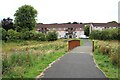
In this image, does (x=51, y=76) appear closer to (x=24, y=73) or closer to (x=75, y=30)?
(x=24, y=73)

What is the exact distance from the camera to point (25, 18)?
96000 mm

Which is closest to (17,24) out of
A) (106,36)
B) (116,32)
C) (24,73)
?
(106,36)

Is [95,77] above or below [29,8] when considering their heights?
below

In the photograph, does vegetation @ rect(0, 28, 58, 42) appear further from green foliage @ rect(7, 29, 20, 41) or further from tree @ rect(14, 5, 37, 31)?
tree @ rect(14, 5, 37, 31)

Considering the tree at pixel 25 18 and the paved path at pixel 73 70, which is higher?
the tree at pixel 25 18

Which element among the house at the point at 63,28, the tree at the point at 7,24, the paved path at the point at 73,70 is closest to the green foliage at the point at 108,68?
the paved path at the point at 73,70

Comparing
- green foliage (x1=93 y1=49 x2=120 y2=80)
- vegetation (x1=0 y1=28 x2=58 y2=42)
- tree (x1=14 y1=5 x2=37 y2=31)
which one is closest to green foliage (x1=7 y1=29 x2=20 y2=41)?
vegetation (x1=0 y1=28 x2=58 y2=42)

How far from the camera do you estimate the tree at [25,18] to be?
94562mm

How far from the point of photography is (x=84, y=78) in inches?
459

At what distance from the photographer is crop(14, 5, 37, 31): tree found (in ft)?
310

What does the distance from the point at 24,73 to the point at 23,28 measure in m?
81.8

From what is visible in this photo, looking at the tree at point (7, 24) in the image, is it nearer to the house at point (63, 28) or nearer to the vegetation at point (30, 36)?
the house at point (63, 28)

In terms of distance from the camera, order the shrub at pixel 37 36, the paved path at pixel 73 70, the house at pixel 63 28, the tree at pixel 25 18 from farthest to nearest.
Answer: the house at pixel 63 28 → the tree at pixel 25 18 → the shrub at pixel 37 36 → the paved path at pixel 73 70

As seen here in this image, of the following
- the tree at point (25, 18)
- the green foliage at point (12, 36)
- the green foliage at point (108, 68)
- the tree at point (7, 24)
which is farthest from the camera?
the tree at point (7, 24)
